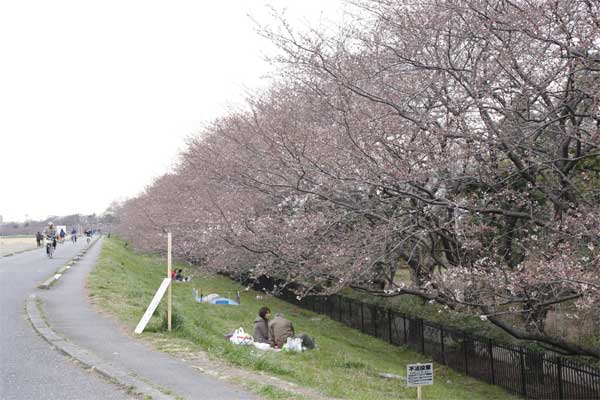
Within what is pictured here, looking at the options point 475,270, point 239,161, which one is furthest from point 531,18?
point 239,161

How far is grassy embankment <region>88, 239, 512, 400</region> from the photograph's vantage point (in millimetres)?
8156

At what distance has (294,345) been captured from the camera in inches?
458

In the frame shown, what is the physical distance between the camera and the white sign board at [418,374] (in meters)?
7.75

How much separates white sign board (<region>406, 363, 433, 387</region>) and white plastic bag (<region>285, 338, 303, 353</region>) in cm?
398

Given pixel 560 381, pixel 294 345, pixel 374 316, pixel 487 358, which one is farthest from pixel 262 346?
pixel 374 316

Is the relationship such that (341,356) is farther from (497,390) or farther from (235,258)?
(235,258)

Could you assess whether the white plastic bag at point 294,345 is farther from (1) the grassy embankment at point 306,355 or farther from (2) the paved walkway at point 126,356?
(2) the paved walkway at point 126,356

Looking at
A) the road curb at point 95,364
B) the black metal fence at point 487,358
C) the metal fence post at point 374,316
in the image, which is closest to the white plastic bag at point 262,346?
the road curb at point 95,364

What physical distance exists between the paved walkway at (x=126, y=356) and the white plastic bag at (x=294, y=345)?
131 inches

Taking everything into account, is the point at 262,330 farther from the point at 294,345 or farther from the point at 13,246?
the point at 13,246

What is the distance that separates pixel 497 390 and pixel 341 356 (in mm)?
3887

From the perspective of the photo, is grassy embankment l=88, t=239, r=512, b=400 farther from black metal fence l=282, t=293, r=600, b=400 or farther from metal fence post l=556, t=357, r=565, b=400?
metal fence post l=556, t=357, r=565, b=400

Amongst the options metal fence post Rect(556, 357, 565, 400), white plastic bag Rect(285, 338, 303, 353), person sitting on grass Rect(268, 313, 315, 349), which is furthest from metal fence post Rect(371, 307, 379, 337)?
white plastic bag Rect(285, 338, 303, 353)

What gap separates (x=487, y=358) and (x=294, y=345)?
543cm
